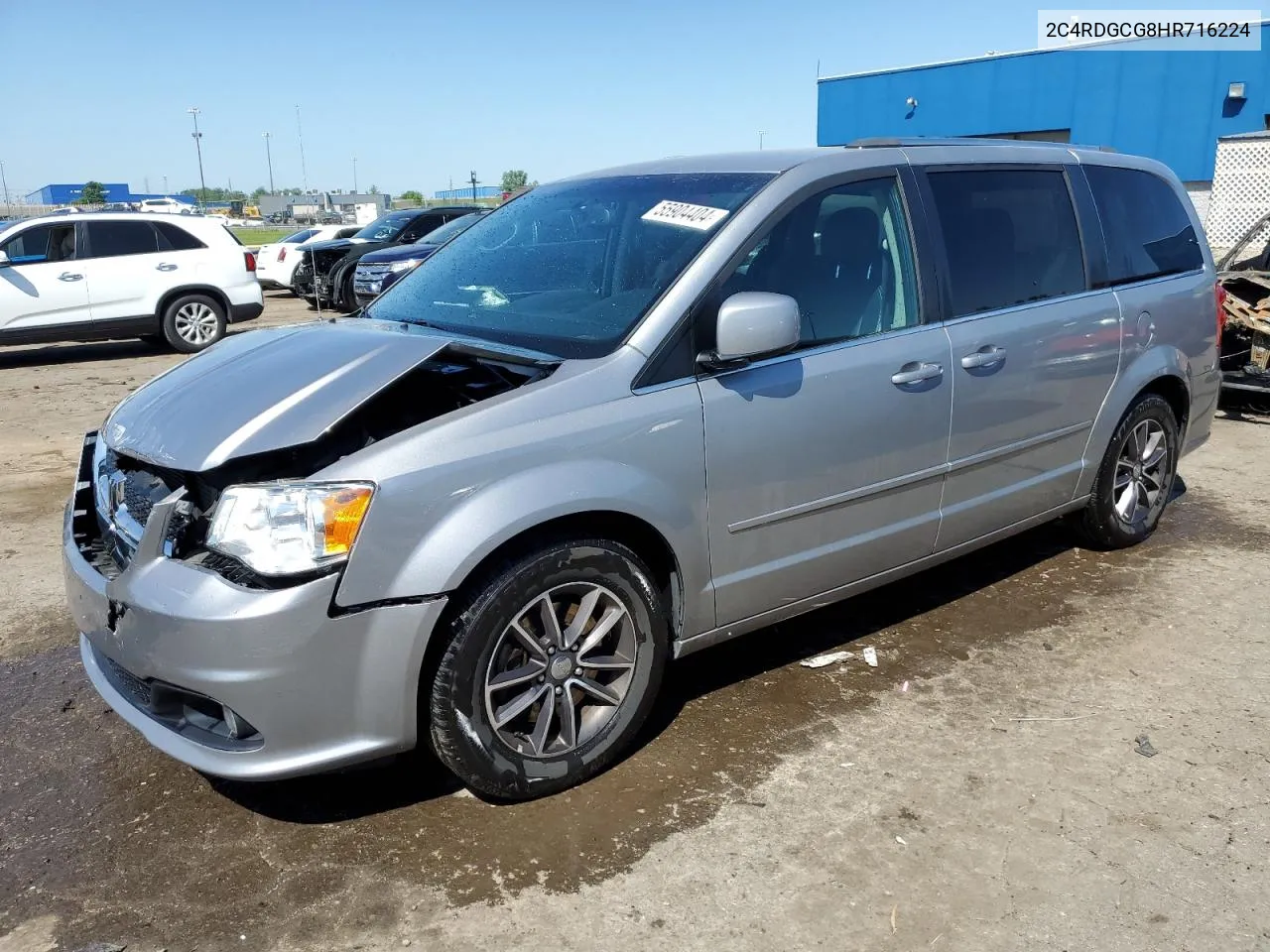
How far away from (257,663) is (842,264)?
7.53 ft

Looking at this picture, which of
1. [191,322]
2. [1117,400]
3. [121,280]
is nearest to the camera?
[1117,400]

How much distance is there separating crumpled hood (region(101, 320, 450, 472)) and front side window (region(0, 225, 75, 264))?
9959 millimetres

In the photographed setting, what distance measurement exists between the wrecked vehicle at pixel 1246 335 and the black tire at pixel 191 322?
11.0 m

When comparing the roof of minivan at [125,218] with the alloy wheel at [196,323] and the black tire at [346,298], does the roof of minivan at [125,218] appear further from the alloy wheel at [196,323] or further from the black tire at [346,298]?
the black tire at [346,298]

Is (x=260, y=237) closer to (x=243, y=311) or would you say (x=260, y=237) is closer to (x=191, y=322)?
(x=243, y=311)

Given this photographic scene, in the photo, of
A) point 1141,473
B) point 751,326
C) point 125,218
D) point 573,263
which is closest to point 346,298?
point 125,218

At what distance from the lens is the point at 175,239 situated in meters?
12.4

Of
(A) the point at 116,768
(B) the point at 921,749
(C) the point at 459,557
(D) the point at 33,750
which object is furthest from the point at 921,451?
(D) the point at 33,750

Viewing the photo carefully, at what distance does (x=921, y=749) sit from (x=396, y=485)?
6.14 ft

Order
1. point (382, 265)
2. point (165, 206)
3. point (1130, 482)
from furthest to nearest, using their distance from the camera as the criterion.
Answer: point (165, 206) < point (382, 265) < point (1130, 482)

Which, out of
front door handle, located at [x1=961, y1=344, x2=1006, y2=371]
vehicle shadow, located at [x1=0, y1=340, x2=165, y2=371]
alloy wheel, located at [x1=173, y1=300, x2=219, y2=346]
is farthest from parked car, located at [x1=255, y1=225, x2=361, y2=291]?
front door handle, located at [x1=961, y1=344, x2=1006, y2=371]

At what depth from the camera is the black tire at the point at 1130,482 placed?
475cm

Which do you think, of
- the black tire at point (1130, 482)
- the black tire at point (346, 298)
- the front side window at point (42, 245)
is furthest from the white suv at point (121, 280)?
the black tire at point (1130, 482)

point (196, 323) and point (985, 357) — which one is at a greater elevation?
point (985, 357)
